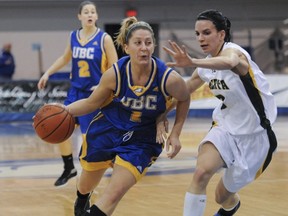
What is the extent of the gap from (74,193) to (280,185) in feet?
7.04

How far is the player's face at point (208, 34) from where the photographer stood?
212 inches

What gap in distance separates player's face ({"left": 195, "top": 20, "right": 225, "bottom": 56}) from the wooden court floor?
65.4 inches

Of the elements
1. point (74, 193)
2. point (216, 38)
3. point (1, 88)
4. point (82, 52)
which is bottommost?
point (1, 88)

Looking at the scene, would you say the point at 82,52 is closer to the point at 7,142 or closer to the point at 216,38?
the point at 216,38

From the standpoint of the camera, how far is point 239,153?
5438 mm

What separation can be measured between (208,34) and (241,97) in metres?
0.51

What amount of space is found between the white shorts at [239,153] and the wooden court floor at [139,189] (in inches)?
37.8

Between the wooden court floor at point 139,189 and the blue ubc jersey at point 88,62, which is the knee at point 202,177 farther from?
the blue ubc jersey at point 88,62

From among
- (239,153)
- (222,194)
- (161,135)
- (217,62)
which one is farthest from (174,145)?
(222,194)

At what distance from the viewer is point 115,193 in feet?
16.4

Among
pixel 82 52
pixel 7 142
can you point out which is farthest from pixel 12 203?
pixel 7 142

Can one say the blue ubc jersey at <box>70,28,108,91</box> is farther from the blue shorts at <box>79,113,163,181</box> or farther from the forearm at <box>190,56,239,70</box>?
the forearm at <box>190,56,239,70</box>

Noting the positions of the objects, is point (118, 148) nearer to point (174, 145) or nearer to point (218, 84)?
point (174, 145)

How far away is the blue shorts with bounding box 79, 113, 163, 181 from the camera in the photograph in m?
5.20
